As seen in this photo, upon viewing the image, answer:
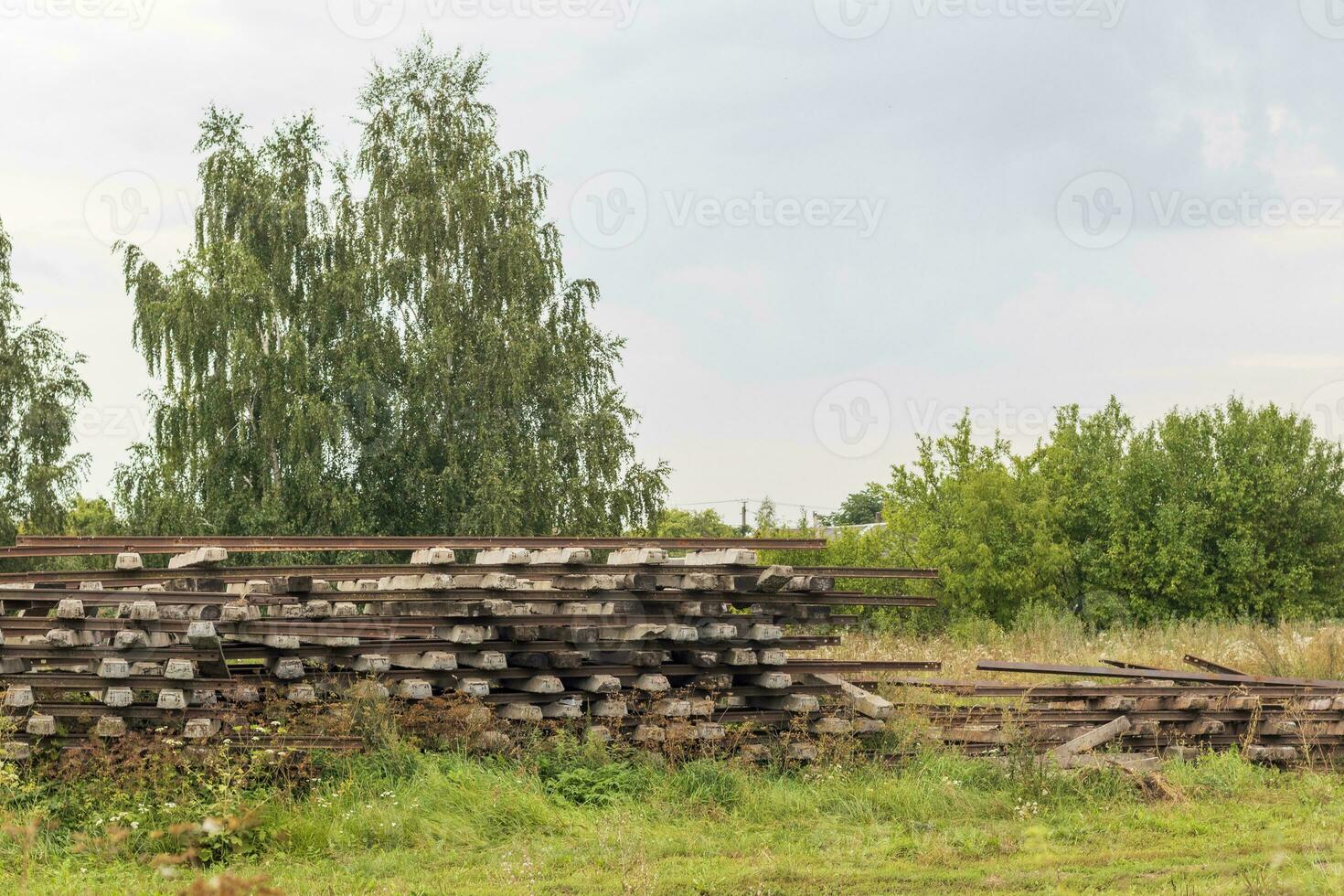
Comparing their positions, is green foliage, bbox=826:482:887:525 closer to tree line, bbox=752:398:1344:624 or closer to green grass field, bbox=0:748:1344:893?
tree line, bbox=752:398:1344:624

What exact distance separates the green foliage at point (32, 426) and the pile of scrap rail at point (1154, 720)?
2188cm

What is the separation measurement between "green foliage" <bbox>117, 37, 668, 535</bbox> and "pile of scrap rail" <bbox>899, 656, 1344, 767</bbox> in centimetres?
1372

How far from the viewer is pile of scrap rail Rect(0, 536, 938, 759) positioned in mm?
8383

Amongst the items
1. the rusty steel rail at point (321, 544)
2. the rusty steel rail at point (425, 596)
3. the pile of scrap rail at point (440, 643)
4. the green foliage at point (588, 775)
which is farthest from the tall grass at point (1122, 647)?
the green foliage at point (588, 775)

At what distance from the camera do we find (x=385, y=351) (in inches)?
969

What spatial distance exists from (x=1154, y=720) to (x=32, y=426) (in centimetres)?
2431

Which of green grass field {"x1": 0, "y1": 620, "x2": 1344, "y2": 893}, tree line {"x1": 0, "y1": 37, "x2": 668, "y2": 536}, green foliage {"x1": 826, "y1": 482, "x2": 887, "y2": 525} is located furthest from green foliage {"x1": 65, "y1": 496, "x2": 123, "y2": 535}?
green foliage {"x1": 826, "y1": 482, "x2": 887, "y2": 525}

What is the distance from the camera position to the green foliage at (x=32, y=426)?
84.5 feet

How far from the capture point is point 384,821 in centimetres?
750

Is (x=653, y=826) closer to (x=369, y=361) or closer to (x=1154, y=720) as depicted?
(x=1154, y=720)

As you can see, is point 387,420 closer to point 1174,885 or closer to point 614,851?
point 614,851

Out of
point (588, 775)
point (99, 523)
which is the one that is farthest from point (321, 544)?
point (99, 523)

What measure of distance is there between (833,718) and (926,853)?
2.60m

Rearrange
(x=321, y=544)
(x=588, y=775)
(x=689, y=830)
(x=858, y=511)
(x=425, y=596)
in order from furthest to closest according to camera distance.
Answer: (x=858, y=511) → (x=321, y=544) → (x=425, y=596) → (x=588, y=775) → (x=689, y=830)
